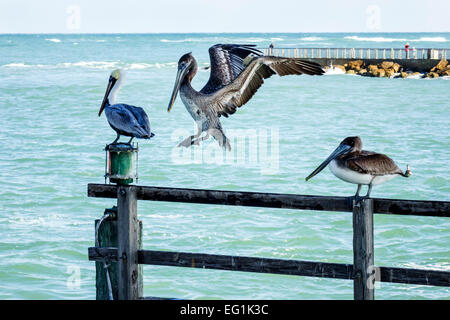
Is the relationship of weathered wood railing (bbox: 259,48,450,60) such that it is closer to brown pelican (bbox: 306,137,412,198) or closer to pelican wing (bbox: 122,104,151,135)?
pelican wing (bbox: 122,104,151,135)

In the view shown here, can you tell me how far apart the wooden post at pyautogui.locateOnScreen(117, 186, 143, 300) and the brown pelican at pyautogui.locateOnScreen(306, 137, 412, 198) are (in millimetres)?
1188

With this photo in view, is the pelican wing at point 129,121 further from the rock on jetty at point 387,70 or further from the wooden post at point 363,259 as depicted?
the rock on jetty at point 387,70

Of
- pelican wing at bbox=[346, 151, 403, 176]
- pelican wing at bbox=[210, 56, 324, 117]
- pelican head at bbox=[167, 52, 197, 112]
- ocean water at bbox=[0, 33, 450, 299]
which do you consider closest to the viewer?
pelican wing at bbox=[346, 151, 403, 176]

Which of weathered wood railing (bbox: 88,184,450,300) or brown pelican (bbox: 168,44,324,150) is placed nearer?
weathered wood railing (bbox: 88,184,450,300)

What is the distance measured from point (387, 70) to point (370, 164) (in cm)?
5715

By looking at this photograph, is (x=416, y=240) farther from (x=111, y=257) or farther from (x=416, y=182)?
(x=111, y=257)

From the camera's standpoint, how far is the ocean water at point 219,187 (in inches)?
A: 453

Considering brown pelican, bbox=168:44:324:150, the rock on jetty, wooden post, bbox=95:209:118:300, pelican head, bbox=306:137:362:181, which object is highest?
the rock on jetty

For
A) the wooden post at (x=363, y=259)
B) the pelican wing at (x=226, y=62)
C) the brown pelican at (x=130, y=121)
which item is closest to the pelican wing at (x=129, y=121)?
the brown pelican at (x=130, y=121)

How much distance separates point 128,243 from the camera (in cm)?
532

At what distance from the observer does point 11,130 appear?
30.0m

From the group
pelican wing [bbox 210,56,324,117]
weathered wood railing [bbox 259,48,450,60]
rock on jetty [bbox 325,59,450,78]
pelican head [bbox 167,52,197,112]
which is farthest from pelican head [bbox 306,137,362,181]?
rock on jetty [bbox 325,59,450,78]

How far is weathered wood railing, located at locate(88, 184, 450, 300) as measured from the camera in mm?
4816
